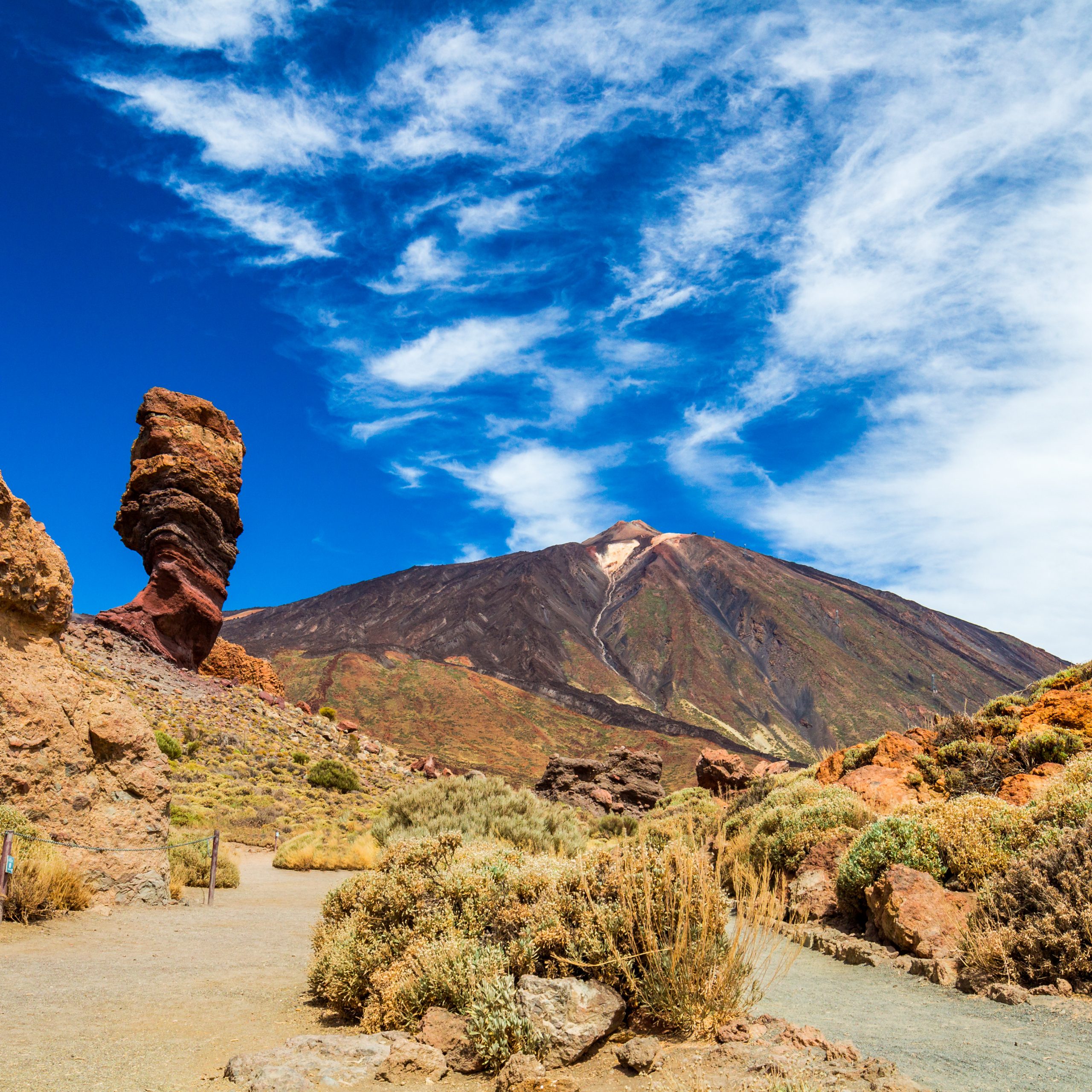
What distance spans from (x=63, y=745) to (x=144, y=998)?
4.92 meters

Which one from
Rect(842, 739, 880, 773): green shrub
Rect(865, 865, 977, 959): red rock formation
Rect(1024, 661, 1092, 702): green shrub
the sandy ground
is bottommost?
the sandy ground

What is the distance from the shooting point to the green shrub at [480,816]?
13.1 m

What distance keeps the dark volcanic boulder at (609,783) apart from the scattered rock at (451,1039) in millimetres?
23149

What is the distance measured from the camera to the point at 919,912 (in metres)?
6.68

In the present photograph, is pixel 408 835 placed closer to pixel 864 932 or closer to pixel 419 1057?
pixel 864 932

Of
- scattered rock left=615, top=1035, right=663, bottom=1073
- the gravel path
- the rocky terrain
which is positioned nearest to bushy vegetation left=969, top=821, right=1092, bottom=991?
the gravel path

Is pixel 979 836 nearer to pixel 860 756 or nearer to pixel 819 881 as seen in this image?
pixel 819 881

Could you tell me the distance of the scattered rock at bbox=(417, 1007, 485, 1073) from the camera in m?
4.42

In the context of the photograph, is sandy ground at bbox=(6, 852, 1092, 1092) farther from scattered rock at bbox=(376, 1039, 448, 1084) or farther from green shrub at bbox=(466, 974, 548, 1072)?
scattered rock at bbox=(376, 1039, 448, 1084)

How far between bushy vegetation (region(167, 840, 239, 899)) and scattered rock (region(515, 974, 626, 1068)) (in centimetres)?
945

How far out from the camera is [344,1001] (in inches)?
218

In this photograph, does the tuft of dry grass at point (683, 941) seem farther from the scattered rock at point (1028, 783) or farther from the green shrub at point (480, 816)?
the green shrub at point (480, 816)

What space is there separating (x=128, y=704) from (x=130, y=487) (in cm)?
2625

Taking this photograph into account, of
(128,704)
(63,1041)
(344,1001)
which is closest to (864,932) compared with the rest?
(344,1001)
